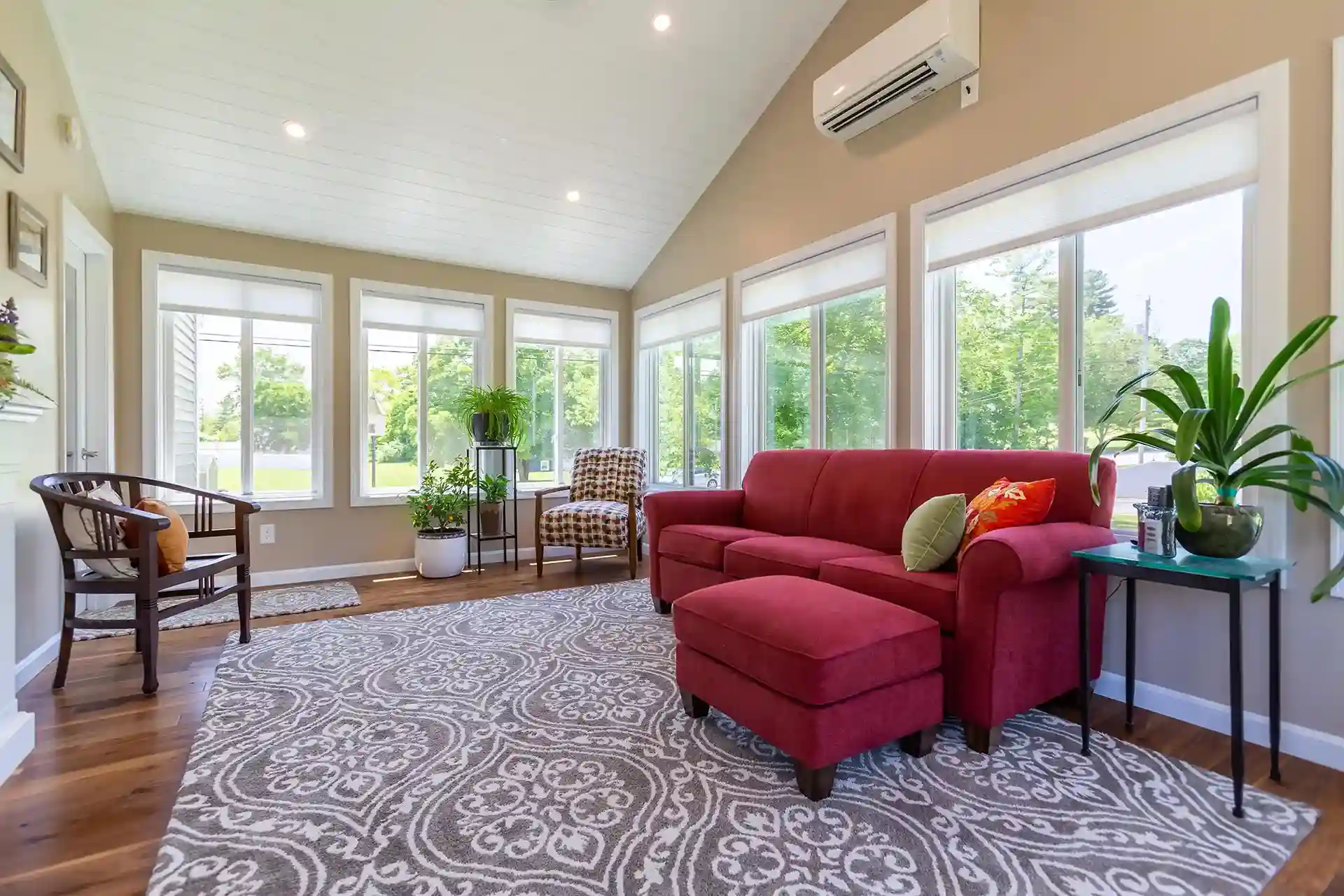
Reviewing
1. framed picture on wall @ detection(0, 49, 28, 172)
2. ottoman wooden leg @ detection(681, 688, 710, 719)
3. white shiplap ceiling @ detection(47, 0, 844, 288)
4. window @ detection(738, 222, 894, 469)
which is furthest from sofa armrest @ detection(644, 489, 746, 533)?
framed picture on wall @ detection(0, 49, 28, 172)

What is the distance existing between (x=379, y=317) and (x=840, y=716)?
14.9 feet

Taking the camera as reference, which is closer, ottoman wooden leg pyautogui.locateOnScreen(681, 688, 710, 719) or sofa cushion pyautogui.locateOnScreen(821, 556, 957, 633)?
sofa cushion pyautogui.locateOnScreen(821, 556, 957, 633)

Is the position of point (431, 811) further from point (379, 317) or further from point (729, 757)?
point (379, 317)

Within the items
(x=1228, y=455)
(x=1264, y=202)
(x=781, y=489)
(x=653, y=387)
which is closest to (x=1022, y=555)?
(x=1228, y=455)

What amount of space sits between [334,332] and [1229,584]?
202 inches

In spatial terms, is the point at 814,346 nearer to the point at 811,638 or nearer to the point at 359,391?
the point at 811,638

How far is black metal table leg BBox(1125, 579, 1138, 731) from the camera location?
213cm

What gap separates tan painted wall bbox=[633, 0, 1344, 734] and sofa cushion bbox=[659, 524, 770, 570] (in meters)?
1.05

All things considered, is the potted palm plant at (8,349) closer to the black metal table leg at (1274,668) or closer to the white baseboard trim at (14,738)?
the white baseboard trim at (14,738)

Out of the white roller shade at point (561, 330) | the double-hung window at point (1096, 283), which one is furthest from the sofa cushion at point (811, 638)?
the white roller shade at point (561, 330)

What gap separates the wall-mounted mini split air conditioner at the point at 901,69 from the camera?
278cm

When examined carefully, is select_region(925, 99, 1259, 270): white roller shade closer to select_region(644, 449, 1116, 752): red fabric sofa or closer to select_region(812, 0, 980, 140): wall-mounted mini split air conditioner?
select_region(812, 0, 980, 140): wall-mounted mini split air conditioner

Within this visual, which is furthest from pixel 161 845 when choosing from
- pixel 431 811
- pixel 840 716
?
Result: pixel 840 716

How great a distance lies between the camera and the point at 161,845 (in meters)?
1.49
